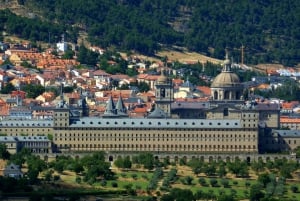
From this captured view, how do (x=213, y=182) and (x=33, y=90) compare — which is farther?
(x=33, y=90)

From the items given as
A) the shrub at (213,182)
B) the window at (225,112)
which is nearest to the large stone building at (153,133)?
the window at (225,112)

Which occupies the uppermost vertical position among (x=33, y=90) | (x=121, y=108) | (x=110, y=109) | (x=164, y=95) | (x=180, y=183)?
(x=33, y=90)

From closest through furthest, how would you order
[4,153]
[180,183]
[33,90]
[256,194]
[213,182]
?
[256,194]
[213,182]
[180,183]
[4,153]
[33,90]

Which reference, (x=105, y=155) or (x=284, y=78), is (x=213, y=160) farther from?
(x=284, y=78)

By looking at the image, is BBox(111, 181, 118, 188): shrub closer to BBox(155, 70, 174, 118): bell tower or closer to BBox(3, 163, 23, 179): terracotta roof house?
BBox(3, 163, 23, 179): terracotta roof house

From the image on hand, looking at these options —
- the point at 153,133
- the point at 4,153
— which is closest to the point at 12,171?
the point at 4,153

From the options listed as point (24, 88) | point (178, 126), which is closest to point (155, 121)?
point (178, 126)

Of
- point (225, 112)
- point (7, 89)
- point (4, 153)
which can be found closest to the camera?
point (4, 153)

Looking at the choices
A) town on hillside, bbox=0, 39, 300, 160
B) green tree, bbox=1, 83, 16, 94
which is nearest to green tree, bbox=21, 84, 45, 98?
town on hillside, bbox=0, 39, 300, 160

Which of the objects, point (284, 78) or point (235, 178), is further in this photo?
point (284, 78)

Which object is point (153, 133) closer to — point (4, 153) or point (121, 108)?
point (121, 108)
